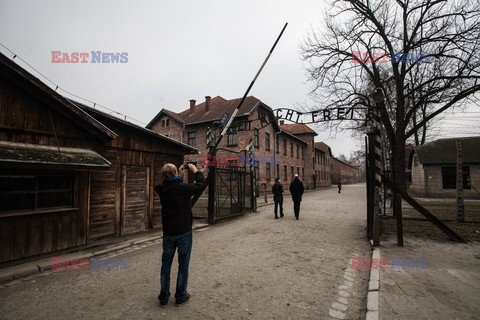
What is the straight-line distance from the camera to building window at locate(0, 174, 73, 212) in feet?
17.3

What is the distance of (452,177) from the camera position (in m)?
20.9

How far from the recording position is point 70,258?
5699 mm

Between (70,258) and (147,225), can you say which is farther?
(147,225)

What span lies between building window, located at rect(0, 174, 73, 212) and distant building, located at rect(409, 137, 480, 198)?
Result: 1055 inches

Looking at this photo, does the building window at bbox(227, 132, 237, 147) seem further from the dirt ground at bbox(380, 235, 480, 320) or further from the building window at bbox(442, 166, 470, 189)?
the building window at bbox(442, 166, 470, 189)

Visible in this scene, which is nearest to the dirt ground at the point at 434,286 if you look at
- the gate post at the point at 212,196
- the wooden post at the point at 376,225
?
the wooden post at the point at 376,225

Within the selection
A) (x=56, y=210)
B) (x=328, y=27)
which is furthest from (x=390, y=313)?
(x=328, y=27)

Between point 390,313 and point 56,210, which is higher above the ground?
point 56,210

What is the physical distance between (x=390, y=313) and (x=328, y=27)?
1363 cm

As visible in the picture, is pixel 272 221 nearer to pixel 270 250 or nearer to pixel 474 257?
pixel 270 250

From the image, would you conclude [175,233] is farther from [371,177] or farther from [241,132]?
[241,132]

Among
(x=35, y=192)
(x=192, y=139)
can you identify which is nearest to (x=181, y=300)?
(x=35, y=192)

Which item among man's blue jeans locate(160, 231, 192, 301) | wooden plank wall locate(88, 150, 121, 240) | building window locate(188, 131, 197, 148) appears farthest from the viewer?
building window locate(188, 131, 197, 148)

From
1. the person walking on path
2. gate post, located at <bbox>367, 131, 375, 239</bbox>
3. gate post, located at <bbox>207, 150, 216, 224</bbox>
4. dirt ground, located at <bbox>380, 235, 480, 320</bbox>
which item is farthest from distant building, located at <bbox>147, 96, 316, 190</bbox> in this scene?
the person walking on path
